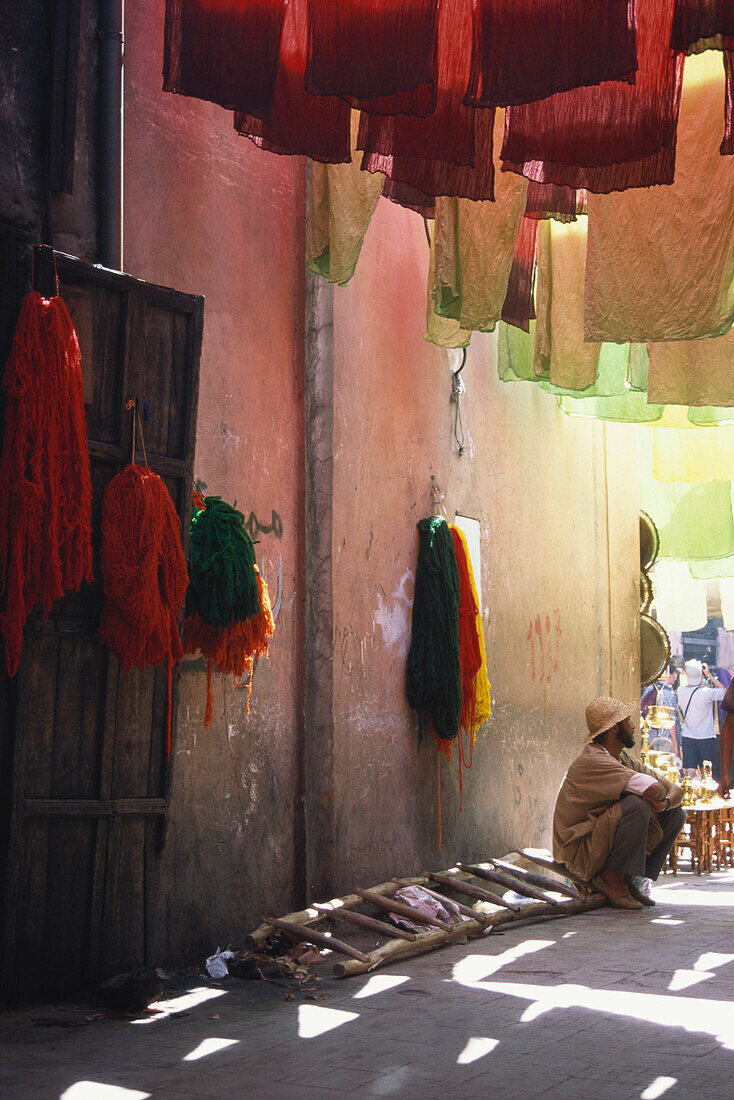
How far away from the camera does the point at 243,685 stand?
5688mm

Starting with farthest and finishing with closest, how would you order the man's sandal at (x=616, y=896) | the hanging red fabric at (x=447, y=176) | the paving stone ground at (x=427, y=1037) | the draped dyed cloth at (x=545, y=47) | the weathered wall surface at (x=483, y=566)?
the man's sandal at (x=616, y=896)
the weathered wall surface at (x=483, y=566)
the hanging red fabric at (x=447, y=176)
the draped dyed cloth at (x=545, y=47)
the paving stone ground at (x=427, y=1037)

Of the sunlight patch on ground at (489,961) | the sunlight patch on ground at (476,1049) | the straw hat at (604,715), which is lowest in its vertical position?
the sunlight patch on ground at (489,961)

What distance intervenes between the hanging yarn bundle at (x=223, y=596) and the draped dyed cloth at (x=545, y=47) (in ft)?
6.65

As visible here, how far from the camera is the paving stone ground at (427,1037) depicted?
3506 mm

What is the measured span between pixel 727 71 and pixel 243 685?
3.39 meters

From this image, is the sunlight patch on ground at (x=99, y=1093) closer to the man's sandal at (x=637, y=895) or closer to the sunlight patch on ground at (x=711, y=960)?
the sunlight patch on ground at (x=711, y=960)

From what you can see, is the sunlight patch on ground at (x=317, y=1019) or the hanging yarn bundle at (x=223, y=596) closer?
the sunlight patch on ground at (x=317, y=1019)

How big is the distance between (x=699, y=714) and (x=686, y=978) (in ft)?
30.3

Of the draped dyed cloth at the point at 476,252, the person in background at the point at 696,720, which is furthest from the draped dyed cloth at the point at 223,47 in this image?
the person in background at the point at 696,720

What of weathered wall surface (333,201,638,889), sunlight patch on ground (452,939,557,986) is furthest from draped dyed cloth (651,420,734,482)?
sunlight patch on ground (452,939,557,986)

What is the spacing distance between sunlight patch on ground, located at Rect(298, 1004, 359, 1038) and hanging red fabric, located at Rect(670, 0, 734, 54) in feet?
11.9

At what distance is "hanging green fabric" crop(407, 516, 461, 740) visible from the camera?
7.00 metres

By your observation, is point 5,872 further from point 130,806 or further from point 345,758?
point 345,758

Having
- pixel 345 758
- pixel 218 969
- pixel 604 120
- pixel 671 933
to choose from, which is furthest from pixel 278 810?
pixel 604 120
